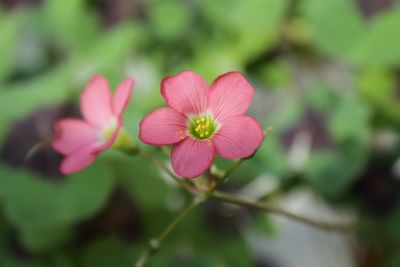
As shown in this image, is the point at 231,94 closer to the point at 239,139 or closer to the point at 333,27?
the point at 239,139

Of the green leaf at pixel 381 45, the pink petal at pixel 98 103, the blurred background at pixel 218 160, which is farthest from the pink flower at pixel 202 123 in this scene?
the green leaf at pixel 381 45

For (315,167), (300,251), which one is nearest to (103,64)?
(315,167)

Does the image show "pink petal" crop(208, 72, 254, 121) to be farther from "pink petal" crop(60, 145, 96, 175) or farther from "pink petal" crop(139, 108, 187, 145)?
"pink petal" crop(60, 145, 96, 175)

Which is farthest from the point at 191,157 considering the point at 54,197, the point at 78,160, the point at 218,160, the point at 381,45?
the point at 381,45

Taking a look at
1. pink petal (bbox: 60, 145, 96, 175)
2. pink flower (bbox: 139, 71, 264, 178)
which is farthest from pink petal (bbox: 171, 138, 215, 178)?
pink petal (bbox: 60, 145, 96, 175)

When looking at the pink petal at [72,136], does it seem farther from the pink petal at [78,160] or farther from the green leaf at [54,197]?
the green leaf at [54,197]

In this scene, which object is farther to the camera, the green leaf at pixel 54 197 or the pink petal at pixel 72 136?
the green leaf at pixel 54 197

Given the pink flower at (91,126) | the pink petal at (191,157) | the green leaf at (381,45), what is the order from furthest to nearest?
the green leaf at (381,45) → the pink flower at (91,126) → the pink petal at (191,157)
